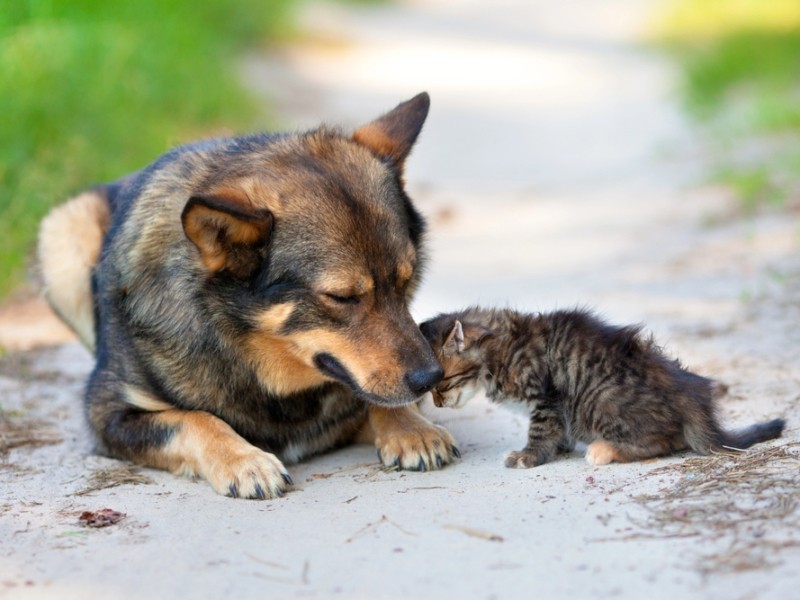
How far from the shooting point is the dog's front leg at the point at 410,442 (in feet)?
15.1

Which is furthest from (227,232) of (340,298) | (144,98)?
(144,98)

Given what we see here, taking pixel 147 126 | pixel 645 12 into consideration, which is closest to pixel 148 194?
pixel 147 126

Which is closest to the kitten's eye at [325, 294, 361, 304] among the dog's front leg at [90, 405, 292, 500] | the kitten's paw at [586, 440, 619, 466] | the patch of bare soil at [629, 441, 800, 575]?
the dog's front leg at [90, 405, 292, 500]

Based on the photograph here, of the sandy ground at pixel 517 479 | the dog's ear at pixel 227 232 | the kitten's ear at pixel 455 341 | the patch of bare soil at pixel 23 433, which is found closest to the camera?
the sandy ground at pixel 517 479

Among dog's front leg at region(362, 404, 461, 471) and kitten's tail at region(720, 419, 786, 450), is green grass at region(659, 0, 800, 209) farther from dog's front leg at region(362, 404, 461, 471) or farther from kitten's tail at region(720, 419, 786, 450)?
dog's front leg at region(362, 404, 461, 471)

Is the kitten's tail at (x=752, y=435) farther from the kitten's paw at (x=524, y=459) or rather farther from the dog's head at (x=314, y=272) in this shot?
the dog's head at (x=314, y=272)

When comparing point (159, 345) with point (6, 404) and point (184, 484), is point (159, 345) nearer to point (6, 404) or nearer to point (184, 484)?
point (184, 484)

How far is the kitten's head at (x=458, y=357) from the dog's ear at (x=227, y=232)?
3.02ft

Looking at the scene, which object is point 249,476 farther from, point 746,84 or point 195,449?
point 746,84

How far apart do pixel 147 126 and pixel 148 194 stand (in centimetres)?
615

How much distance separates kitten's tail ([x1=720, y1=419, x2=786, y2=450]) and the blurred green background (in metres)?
4.70

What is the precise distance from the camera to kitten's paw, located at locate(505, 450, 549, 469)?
14.4ft

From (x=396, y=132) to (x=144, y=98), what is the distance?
21.9 feet

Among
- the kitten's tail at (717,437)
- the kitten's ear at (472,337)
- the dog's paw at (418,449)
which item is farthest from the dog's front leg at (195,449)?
the kitten's tail at (717,437)
